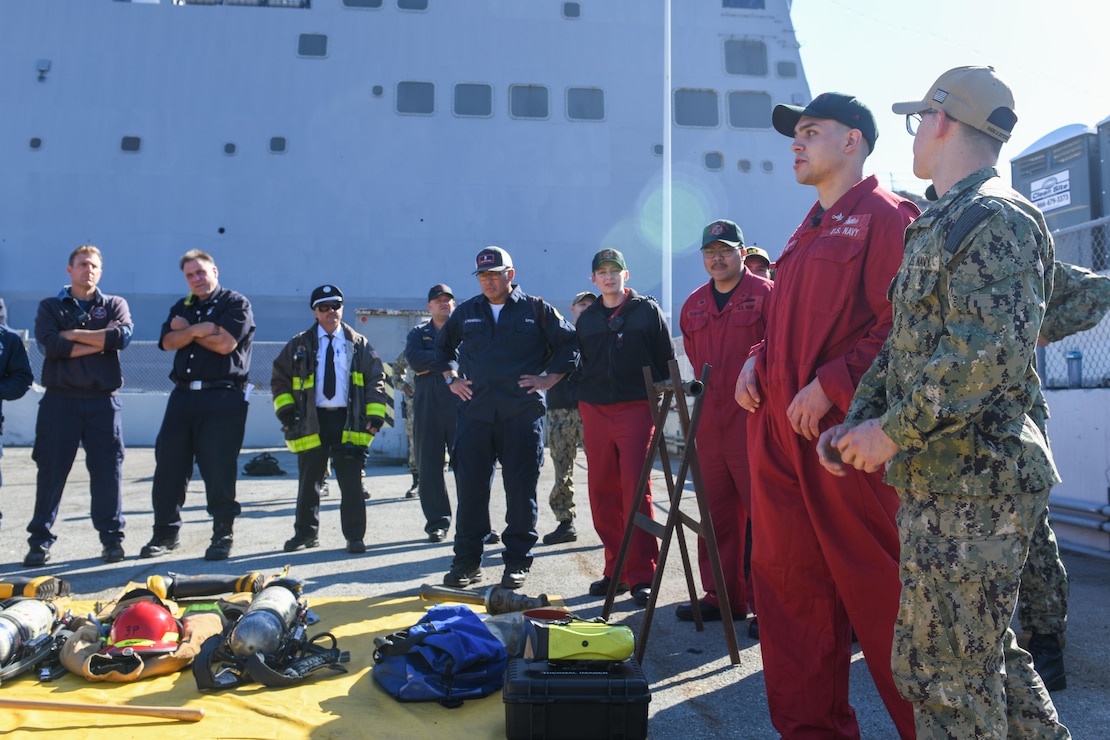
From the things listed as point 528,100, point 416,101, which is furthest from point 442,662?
point 528,100

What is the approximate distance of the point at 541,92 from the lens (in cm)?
1877

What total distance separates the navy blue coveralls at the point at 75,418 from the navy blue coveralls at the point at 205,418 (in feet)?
1.02

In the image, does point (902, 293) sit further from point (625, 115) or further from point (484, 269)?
point (625, 115)

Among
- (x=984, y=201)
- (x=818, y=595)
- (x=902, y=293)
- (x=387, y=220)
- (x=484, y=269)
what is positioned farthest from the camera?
(x=387, y=220)

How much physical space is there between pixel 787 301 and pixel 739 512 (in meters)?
2.07

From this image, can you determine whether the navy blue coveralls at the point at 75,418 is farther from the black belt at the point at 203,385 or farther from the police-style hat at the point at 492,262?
the police-style hat at the point at 492,262

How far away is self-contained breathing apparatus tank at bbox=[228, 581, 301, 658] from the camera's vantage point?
11.1 feet

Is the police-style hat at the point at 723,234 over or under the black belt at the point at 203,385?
over

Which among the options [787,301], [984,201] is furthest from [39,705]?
[984,201]

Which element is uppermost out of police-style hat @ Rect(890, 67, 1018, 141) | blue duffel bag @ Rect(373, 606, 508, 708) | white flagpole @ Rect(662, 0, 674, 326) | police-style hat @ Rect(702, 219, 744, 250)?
white flagpole @ Rect(662, 0, 674, 326)

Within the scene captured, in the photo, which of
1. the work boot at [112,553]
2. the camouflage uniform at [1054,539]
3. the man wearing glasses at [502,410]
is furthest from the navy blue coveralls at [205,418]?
the camouflage uniform at [1054,539]

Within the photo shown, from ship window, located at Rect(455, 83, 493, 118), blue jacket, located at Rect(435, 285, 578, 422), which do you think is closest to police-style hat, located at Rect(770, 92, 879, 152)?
blue jacket, located at Rect(435, 285, 578, 422)

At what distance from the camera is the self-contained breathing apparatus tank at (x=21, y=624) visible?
3371mm

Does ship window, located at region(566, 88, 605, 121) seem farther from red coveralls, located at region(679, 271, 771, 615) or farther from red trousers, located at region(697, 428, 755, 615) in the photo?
red trousers, located at region(697, 428, 755, 615)
